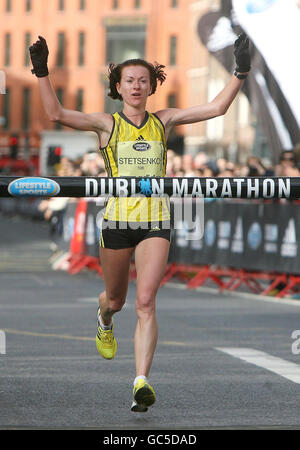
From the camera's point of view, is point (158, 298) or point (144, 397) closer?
point (144, 397)

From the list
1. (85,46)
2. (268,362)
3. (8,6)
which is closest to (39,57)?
(268,362)

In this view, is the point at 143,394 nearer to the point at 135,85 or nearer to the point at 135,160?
the point at 135,160

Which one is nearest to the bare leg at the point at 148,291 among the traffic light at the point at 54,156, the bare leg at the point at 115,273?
the bare leg at the point at 115,273

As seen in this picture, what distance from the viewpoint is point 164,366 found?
976 cm

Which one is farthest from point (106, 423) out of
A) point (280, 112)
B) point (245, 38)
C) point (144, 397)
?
point (280, 112)

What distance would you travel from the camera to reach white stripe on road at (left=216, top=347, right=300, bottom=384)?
939cm

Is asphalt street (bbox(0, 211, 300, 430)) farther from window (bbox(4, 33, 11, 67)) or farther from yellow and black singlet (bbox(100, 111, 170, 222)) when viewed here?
window (bbox(4, 33, 11, 67))

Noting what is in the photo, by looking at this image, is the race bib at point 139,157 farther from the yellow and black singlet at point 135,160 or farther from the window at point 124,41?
the window at point 124,41

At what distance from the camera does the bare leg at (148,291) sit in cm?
755

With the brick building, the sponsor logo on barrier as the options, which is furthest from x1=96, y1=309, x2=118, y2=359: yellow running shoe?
the brick building

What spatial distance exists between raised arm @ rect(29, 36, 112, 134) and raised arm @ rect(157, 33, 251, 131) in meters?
0.38

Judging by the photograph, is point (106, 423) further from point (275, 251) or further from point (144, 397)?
point (275, 251)
